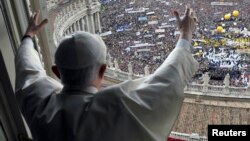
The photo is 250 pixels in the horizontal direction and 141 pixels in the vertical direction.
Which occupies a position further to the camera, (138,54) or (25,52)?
(138,54)

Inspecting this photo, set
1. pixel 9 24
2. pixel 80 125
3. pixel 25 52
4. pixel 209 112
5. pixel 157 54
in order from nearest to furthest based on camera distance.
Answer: pixel 80 125, pixel 25 52, pixel 9 24, pixel 209 112, pixel 157 54

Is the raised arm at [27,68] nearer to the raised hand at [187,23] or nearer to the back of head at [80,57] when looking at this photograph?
the back of head at [80,57]

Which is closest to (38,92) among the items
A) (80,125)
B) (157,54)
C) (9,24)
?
(80,125)

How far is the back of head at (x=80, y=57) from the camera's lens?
557 mm

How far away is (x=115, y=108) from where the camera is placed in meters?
0.55

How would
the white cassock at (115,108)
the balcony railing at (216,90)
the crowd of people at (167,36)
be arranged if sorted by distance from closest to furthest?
the white cassock at (115,108) < the balcony railing at (216,90) < the crowd of people at (167,36)

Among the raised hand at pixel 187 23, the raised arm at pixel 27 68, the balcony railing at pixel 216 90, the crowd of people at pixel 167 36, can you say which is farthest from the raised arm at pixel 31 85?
the crowd of people at pixel 167 36

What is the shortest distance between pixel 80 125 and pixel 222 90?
105 inches

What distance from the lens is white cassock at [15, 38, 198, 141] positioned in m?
0.55

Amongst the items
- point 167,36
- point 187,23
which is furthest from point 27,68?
point 167,36

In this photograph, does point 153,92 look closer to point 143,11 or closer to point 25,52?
point 25,52

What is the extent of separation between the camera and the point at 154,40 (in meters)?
4.80

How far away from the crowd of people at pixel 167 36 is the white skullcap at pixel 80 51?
8.25ft

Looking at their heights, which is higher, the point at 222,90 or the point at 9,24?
the point at 9,24
